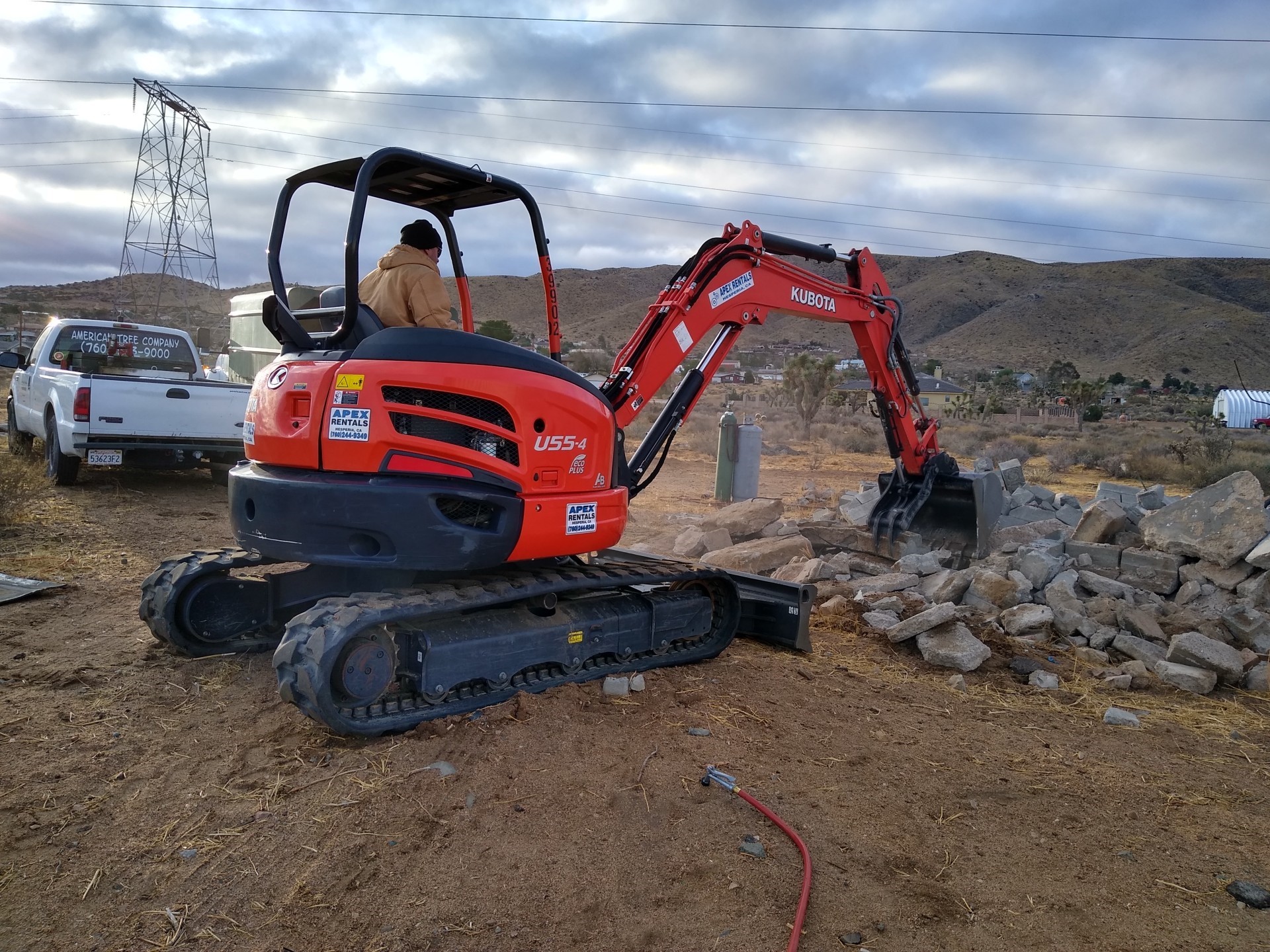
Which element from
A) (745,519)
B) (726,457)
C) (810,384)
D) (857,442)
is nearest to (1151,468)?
(857,442)

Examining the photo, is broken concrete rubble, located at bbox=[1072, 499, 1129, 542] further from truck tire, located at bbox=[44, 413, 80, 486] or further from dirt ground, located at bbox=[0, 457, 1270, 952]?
truck tire, located at bbox=[44, 413, 80, 486]

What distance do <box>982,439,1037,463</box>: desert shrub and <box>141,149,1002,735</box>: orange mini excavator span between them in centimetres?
1848

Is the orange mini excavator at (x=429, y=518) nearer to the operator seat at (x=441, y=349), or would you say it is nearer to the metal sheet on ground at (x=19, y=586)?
the operator seat at (x=441, y=349)

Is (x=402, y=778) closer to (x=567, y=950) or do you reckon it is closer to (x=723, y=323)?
(x=567, y=950)

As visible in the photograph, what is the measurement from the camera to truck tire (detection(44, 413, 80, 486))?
10.8m

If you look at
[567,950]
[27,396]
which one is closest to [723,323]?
[567,950]

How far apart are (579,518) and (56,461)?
8.94 metres

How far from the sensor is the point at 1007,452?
23.2 m

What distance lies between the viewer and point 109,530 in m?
9.24

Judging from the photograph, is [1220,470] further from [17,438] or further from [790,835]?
[17,438]

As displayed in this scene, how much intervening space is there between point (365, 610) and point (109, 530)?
6.51 meters

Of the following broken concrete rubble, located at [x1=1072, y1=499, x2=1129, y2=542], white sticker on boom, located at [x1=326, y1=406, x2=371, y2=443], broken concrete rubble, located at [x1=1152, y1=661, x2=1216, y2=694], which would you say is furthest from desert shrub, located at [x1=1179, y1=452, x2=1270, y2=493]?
white sticker on boom, located at [x1=326, y1=406, x2=371, y2=443]

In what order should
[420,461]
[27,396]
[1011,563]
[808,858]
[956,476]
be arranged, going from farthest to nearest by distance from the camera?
[27,396], [956,476], [1011,563], [420,461], [808,858]


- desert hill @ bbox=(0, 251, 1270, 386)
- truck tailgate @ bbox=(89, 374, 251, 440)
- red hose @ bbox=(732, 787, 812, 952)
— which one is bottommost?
red hose @ bbox=(732, 787, 812, 952)
